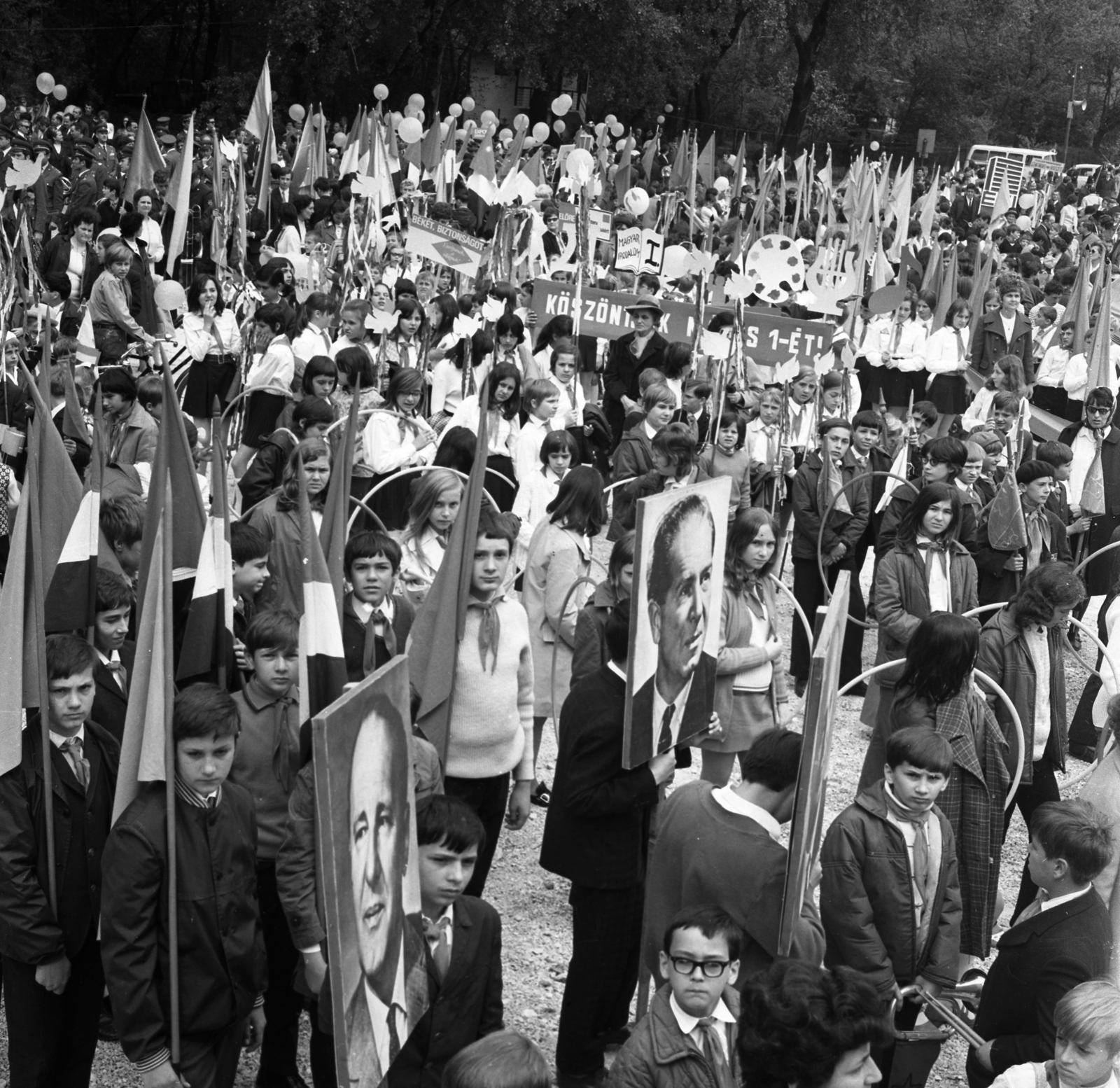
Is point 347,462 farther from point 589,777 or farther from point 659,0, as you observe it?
point 659,0

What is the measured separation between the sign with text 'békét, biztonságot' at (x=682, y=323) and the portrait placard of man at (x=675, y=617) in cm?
562

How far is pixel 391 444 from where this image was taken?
8.25m

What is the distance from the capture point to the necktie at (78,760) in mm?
4191

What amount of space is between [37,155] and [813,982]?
15.0 meters

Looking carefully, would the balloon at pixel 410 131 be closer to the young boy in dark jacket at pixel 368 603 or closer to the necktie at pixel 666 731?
the young boy in dark jacket at pixel 368 603

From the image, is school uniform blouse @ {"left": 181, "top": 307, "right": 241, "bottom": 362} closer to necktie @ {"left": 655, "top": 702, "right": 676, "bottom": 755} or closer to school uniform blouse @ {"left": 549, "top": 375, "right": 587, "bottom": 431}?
school uniform blouse @ {"left": 549, "top": 375, "right": 587, "bottom": 431}

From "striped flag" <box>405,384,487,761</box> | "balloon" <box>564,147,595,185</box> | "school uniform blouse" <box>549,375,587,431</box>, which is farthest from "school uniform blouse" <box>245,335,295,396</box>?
"balloon" <box>564,147,595,185</box>

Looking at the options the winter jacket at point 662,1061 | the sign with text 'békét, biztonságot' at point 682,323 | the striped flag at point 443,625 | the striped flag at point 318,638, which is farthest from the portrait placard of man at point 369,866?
the sign with text 'békét, biztonságot' at point 682,323

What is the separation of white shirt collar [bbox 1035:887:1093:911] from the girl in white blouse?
22.0 ft

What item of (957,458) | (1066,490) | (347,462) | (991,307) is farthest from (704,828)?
(991,307)

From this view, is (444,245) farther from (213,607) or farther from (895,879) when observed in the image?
(895,879)

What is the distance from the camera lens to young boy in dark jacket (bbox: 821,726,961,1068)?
4.27 meters

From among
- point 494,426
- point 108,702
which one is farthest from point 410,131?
point 108,702

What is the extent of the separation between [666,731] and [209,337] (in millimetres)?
6239
